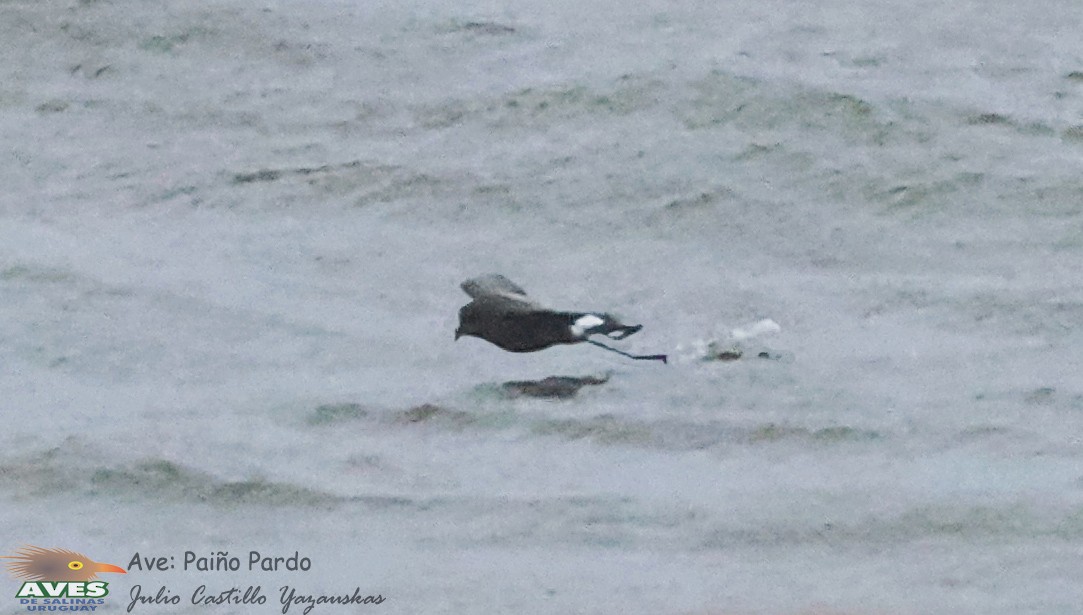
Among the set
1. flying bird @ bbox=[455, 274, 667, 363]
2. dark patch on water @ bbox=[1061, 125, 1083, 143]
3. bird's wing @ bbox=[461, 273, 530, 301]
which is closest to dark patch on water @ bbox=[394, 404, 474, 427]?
flying bird @ bbox=[455, 274, 667, 363]

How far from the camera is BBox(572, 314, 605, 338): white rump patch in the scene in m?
2.05

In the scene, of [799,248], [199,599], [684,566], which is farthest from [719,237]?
[199,599]

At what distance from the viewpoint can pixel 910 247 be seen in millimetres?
2287

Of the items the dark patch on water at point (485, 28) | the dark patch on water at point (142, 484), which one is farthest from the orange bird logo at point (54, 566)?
the dark patch on water at point (485, 28)

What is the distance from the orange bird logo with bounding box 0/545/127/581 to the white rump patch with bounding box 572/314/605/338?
Answer: 773mm

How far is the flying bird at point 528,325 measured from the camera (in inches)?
80.2

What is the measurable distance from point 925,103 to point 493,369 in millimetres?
1201

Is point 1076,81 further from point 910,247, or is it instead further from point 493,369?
point 493,369

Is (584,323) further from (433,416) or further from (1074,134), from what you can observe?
(1074,134)

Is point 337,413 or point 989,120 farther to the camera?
point 989,120

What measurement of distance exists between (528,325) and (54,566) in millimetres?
783

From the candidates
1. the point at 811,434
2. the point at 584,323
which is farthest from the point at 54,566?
the point at 811,434

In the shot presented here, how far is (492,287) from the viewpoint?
2145 mm

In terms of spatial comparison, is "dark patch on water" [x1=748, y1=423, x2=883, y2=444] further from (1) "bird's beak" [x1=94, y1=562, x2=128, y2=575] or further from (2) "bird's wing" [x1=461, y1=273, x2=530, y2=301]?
(1) "bird's beak" [x1=94, y1=562, x2=128, y2=575]
